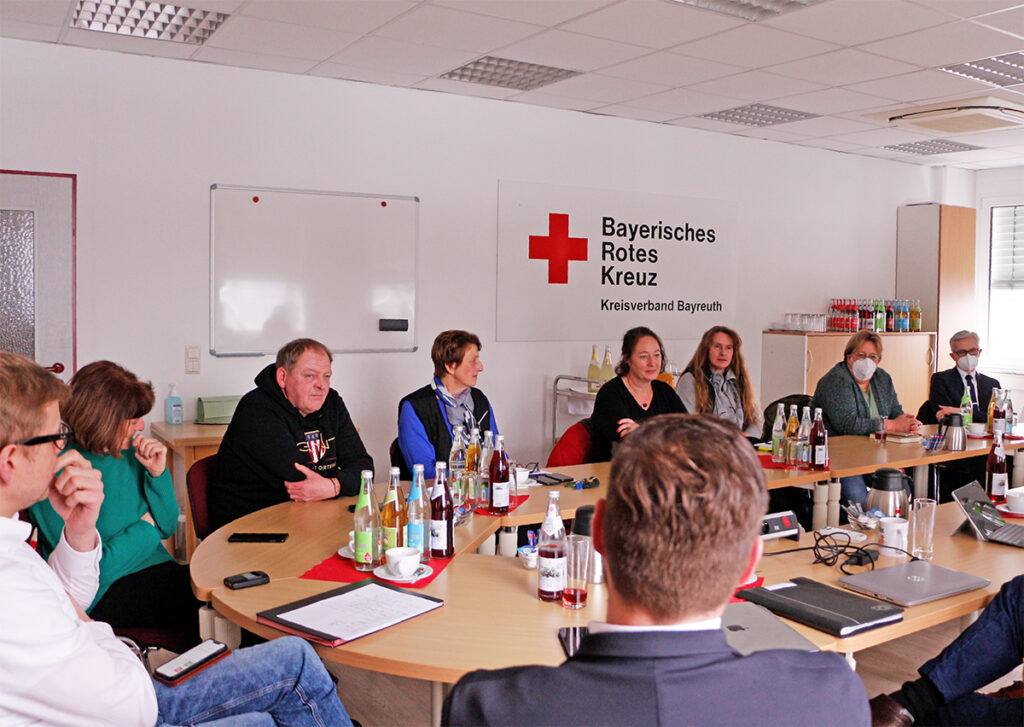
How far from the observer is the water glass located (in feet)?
8.13

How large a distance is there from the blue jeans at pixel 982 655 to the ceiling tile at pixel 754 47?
111 inches

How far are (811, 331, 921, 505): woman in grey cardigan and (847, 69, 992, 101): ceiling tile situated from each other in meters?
1.44

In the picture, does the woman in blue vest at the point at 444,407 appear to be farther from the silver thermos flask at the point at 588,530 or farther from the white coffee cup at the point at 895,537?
the white coffee cup at the point at 895,537

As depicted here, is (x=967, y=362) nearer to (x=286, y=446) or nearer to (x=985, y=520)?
(x=985, y=520)

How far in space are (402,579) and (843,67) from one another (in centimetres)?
380

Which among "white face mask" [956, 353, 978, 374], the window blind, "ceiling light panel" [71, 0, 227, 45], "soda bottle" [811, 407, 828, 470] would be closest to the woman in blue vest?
"soda bottle" [811, 407, 828, 470]

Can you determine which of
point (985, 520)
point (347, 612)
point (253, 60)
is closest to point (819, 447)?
point (985, 520)

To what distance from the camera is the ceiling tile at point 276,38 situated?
A: 3943 mm

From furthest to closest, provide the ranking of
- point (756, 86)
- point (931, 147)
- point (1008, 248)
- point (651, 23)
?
point (1008, 248), point (931, 147), point (756, 86), point (651, 23)

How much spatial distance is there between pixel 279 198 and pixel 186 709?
3409mm

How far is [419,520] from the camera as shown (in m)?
2.36

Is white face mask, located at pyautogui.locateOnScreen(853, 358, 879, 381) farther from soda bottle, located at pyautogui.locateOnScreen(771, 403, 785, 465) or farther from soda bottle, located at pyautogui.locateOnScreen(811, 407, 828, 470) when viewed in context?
soda bottle, located at pyautogui.locateOnScreen(811, 407, 828, 470)

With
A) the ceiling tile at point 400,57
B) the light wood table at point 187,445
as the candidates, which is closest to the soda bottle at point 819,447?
the ceiling tile at point 400,57

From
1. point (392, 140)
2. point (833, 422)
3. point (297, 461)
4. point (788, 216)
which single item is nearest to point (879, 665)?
point (833, 422)
